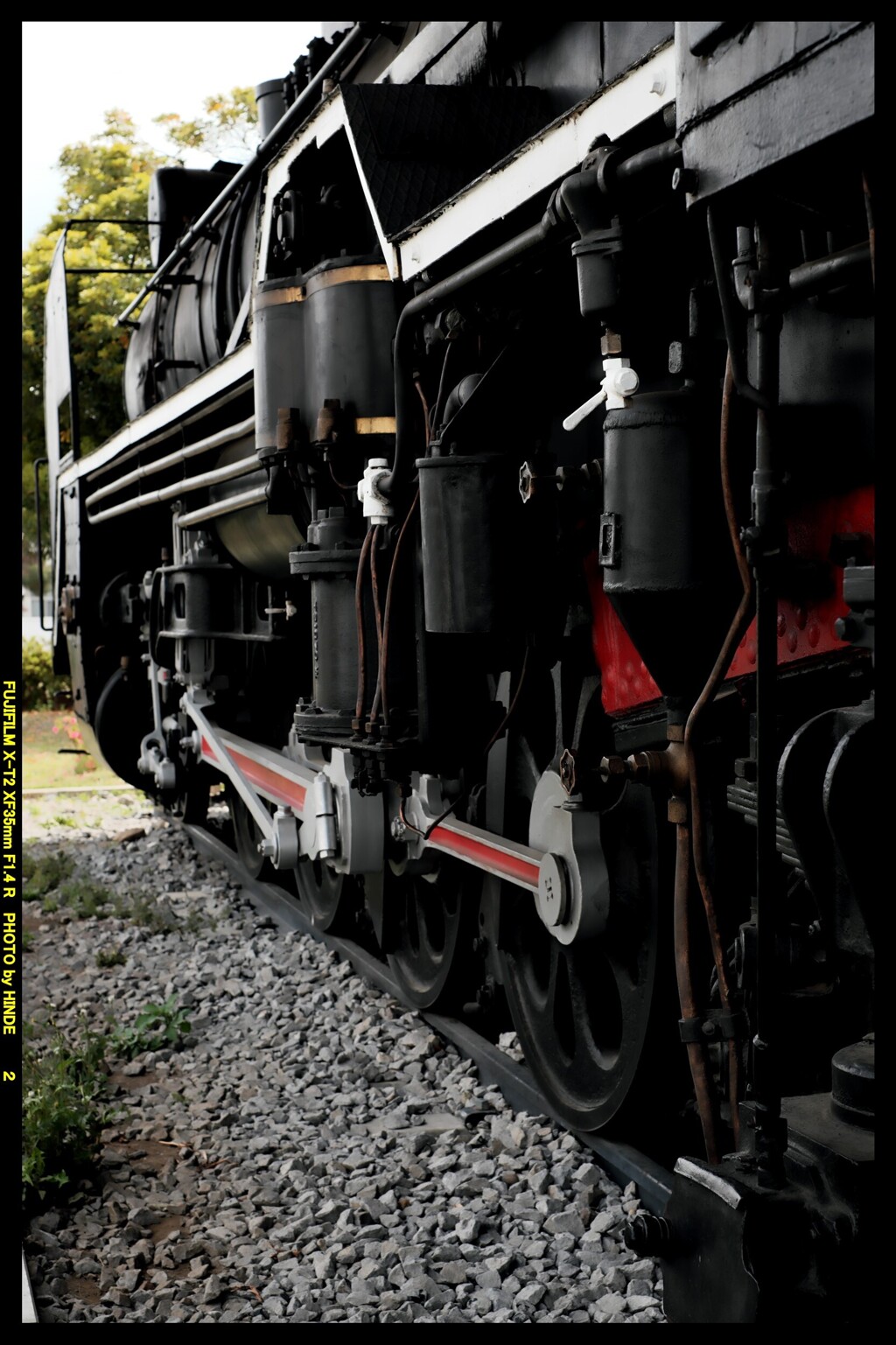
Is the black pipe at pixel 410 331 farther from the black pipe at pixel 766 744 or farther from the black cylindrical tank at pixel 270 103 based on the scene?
the black cylindrical tank at pixel 270 103

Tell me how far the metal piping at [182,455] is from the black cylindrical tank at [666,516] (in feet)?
7.45

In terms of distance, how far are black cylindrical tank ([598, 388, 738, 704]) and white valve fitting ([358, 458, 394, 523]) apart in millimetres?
1164

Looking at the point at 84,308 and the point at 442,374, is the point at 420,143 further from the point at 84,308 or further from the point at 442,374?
the point at 84,308

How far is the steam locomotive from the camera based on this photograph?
1653 mm

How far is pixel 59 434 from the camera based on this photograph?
8750mm

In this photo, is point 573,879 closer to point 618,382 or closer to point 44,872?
point 618,382

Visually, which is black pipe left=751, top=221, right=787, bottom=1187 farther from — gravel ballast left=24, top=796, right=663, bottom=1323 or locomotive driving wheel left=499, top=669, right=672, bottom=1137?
locomotive driving wheel left=499, top=669, right=672, bottom=1137

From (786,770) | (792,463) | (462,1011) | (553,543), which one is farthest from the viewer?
(462,1011)

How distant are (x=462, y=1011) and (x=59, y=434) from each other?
225 inches

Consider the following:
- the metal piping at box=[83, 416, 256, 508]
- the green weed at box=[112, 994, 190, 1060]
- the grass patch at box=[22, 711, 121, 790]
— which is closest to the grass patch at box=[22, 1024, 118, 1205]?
the green weed at box=[112, 994, 190, 1060]

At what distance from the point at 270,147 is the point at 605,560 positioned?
3272mm

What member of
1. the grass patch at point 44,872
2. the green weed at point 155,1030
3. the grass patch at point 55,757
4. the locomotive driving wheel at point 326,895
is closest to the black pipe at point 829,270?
the green weed at point 155,1030

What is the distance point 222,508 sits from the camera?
5078mm
